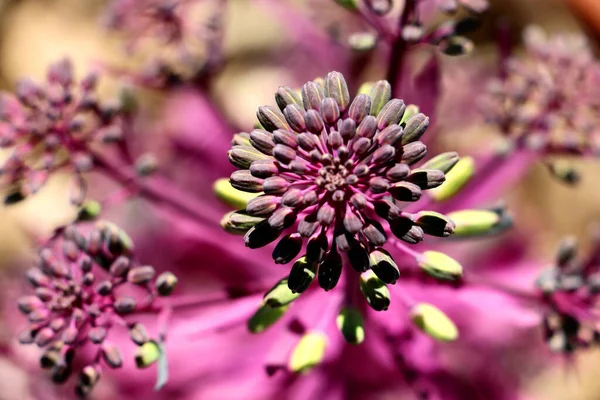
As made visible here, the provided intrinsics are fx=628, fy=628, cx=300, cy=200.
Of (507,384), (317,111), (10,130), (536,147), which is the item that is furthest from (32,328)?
(507,384)

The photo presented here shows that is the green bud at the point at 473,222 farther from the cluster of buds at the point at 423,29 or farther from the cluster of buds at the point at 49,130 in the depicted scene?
the cluster of buds at the point at 49,130

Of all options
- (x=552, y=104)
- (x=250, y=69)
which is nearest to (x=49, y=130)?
(x=552, y=104)

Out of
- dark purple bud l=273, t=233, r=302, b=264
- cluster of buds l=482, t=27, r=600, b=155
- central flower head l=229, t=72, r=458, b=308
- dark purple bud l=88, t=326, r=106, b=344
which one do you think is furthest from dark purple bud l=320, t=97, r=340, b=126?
cluster of buds l=482, t=27, r=600, b=155

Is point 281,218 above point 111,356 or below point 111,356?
above

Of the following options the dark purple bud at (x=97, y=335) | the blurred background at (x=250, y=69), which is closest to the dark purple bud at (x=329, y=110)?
the dark purple bud at (x=97, y=335)

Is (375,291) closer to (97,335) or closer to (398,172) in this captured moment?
(398,172)

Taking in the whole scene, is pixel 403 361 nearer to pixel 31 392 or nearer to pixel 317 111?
pixel 317 111
